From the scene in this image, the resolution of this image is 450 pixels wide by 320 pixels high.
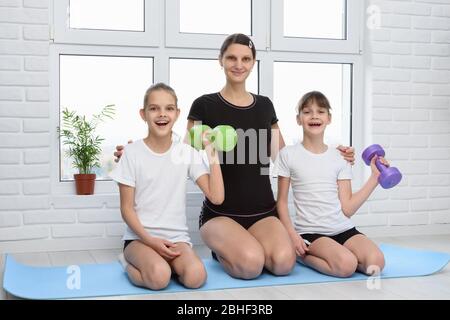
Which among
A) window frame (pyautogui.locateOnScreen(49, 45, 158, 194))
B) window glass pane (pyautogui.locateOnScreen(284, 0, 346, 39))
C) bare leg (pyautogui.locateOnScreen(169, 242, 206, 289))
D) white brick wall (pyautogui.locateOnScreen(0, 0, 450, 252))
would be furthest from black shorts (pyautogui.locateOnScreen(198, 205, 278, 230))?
window glass pane (pyautogui.locateOnScreen(284, 0, 346, 39))

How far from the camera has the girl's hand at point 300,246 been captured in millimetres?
2787

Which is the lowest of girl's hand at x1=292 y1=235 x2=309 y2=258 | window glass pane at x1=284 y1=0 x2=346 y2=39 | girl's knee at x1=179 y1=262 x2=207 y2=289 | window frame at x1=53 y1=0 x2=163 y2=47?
girl's knee at x1=179 y1=262 x2=207 y2=289

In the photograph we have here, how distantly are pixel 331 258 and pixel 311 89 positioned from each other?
1527mm

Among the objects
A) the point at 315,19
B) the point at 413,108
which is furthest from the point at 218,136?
the point at 413,108

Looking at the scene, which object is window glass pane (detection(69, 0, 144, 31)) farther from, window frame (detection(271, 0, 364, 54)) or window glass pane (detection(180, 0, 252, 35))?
window frame (detection(271, 0, 364, 54))

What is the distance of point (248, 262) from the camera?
8.41 feet

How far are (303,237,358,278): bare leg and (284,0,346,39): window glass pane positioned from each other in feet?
5.04

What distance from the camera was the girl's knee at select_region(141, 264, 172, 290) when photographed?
2363mm

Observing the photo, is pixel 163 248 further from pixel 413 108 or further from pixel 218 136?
pixel 413 108

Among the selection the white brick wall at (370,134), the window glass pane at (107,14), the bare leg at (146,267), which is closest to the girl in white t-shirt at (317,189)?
the bare leg at (146,267)
